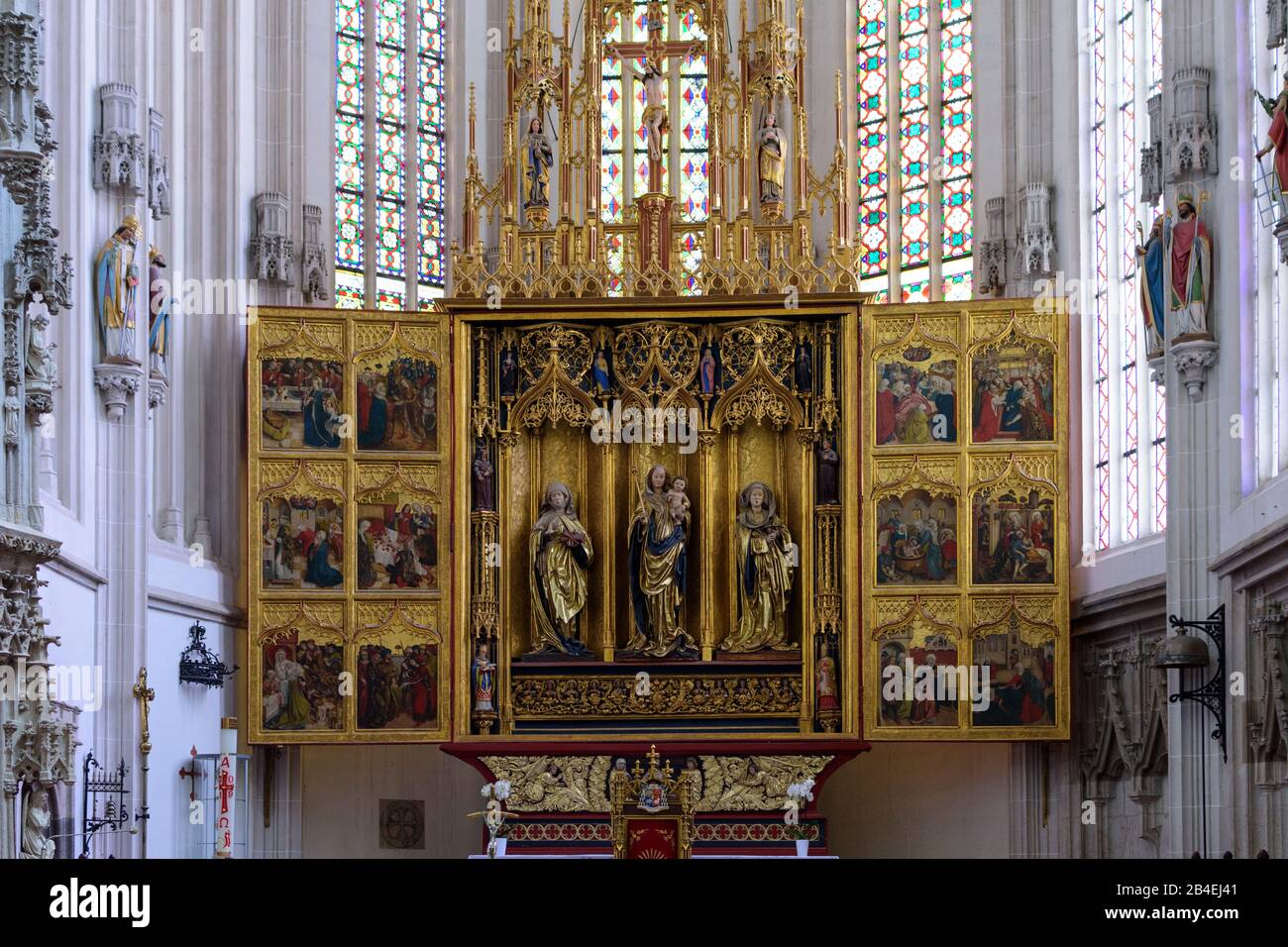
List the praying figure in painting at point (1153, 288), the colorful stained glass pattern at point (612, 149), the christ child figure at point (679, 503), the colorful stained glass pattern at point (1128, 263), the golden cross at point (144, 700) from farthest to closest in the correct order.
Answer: the colorful stained glass pattern at point (612, 149)
the christ child figure at point (679, 503)
the colorful stained glass pattern at point (1128, 263)
the praying figure in painting at point (1153, 288)
the golden cross at point (144, 700)

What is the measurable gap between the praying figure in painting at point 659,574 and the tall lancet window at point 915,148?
513cm

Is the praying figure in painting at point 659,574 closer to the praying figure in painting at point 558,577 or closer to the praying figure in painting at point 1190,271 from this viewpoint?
the praying figure in painting at point 558,577

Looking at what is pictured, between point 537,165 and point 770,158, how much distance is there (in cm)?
269

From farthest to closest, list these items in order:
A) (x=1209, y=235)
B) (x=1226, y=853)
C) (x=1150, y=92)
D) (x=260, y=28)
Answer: (x=260, y=28) < (x=1150, y=92) < (x=1209, y=235) < (x=1226, y=853)

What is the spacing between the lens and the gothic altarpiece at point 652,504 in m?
21.3

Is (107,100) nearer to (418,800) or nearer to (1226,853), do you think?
(418,800)

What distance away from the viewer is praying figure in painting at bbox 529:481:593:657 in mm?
21859

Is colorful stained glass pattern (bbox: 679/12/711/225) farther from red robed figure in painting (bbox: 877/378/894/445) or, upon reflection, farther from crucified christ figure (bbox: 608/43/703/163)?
red robed figure in painting (bbox: 877/378/894/445)

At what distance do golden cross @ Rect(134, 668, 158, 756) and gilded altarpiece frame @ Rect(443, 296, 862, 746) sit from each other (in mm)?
3936

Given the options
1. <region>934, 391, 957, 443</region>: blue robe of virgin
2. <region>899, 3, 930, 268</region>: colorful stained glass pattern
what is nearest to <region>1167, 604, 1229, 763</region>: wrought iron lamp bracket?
<region>934, 391, 957, 443</region>: blue robe of virgin

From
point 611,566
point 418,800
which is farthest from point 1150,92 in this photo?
point 418,800

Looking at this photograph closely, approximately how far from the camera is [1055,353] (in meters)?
21.5

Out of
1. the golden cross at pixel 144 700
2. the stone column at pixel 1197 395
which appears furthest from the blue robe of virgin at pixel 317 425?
the stone column at pixel 1197 395

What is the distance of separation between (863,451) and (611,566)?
10.3 feet
